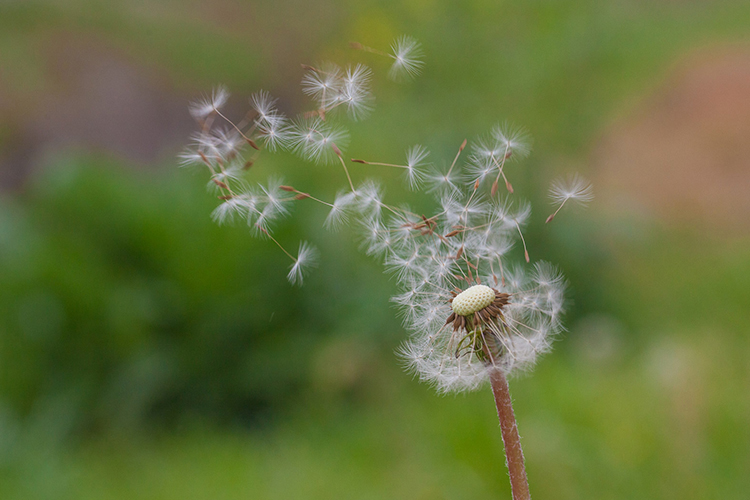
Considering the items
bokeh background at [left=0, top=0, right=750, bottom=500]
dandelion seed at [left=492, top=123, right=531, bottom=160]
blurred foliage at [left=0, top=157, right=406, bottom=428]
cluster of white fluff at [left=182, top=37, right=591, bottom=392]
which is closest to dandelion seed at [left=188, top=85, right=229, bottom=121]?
cluster of white fluff at [left=182, top=37, right=591, bottom=392]

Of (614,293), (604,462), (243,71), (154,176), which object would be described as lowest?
(604,462)

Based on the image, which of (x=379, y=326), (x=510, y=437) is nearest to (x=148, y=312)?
(x=379, y=326)

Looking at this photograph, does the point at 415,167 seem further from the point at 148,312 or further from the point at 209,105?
the point at 148,312

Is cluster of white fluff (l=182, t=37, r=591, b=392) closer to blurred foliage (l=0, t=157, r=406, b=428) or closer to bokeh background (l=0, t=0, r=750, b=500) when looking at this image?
bokeh background (l=0, t=0, r=750, b=500)

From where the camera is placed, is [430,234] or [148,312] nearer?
[430,234]

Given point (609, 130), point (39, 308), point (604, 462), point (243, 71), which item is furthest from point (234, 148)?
point (243, 71)

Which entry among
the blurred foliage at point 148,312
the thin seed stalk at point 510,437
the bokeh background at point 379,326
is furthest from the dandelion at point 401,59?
the blurred foliage at point 148,312

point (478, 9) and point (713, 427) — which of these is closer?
point (713, 427)

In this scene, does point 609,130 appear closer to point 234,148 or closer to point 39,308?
point 39,308
